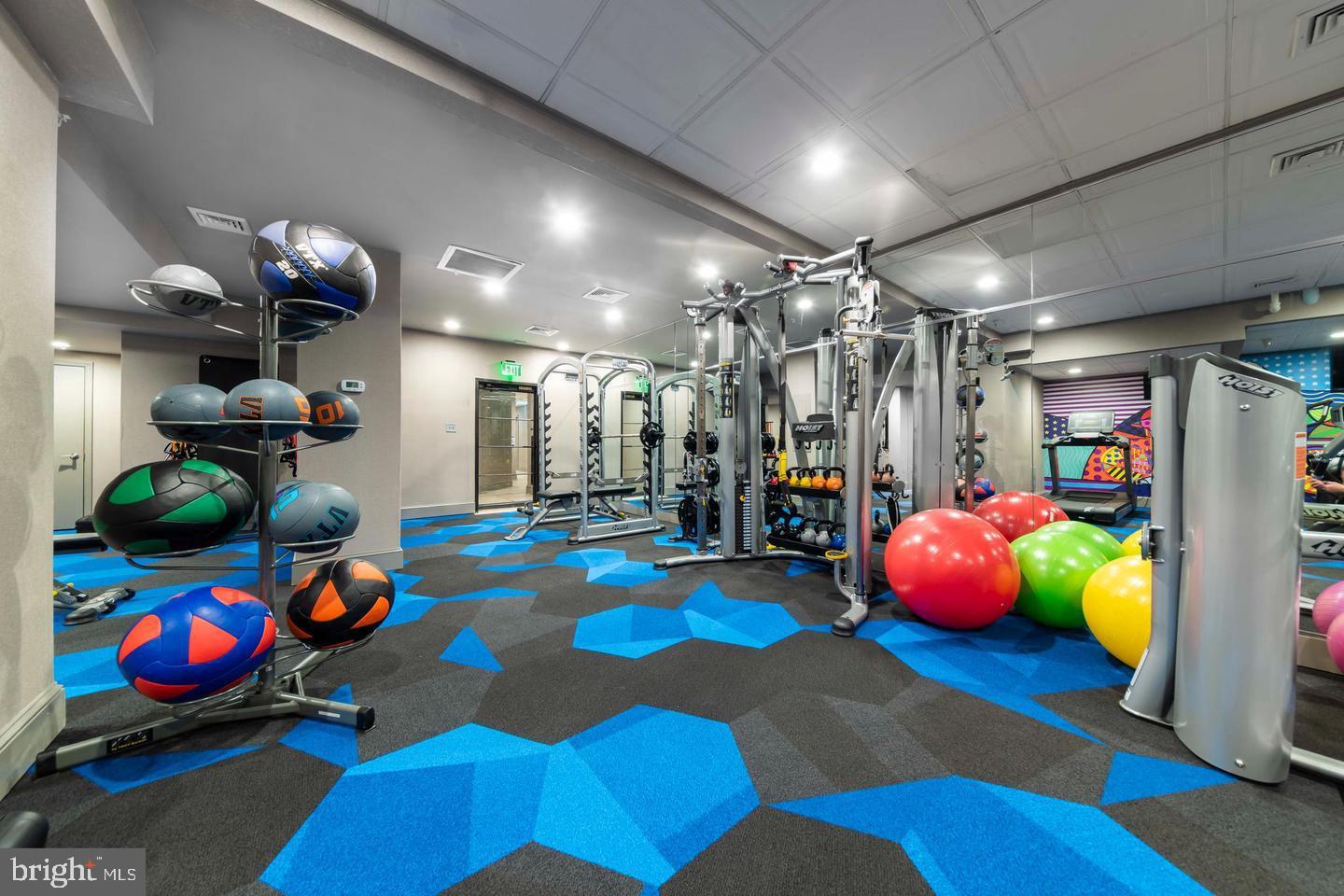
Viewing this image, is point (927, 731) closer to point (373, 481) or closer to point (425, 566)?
point (425, 566)

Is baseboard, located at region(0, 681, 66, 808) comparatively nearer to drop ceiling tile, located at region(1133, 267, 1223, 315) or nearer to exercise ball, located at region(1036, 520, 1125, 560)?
exercise ball, located at region(1036, 520, 1125, 560)

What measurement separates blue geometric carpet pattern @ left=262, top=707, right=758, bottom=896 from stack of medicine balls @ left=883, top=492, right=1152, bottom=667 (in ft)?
5.18

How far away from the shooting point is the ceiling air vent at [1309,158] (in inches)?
119

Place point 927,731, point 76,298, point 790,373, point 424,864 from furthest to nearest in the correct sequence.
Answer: point 790,373
point 76,298
point 927,731
point 424,864

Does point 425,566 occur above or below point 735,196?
below

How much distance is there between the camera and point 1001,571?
2506mm

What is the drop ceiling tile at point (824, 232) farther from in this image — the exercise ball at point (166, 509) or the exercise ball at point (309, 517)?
the exercise ball at point (166, 509)

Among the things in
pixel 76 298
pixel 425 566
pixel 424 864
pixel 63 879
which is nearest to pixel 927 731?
pixel 424 864

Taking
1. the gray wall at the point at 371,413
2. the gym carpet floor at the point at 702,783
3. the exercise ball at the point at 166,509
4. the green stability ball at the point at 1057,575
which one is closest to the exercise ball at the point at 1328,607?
the gym carpet floor at the point at 702,783

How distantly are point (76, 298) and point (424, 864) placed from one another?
7.96 m

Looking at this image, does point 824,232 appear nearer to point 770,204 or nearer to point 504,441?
point 770,204

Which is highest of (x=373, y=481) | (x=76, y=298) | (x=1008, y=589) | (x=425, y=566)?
(x=76, y=298)

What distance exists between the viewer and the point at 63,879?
3.44 feet

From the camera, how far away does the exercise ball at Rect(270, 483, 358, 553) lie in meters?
1.72
